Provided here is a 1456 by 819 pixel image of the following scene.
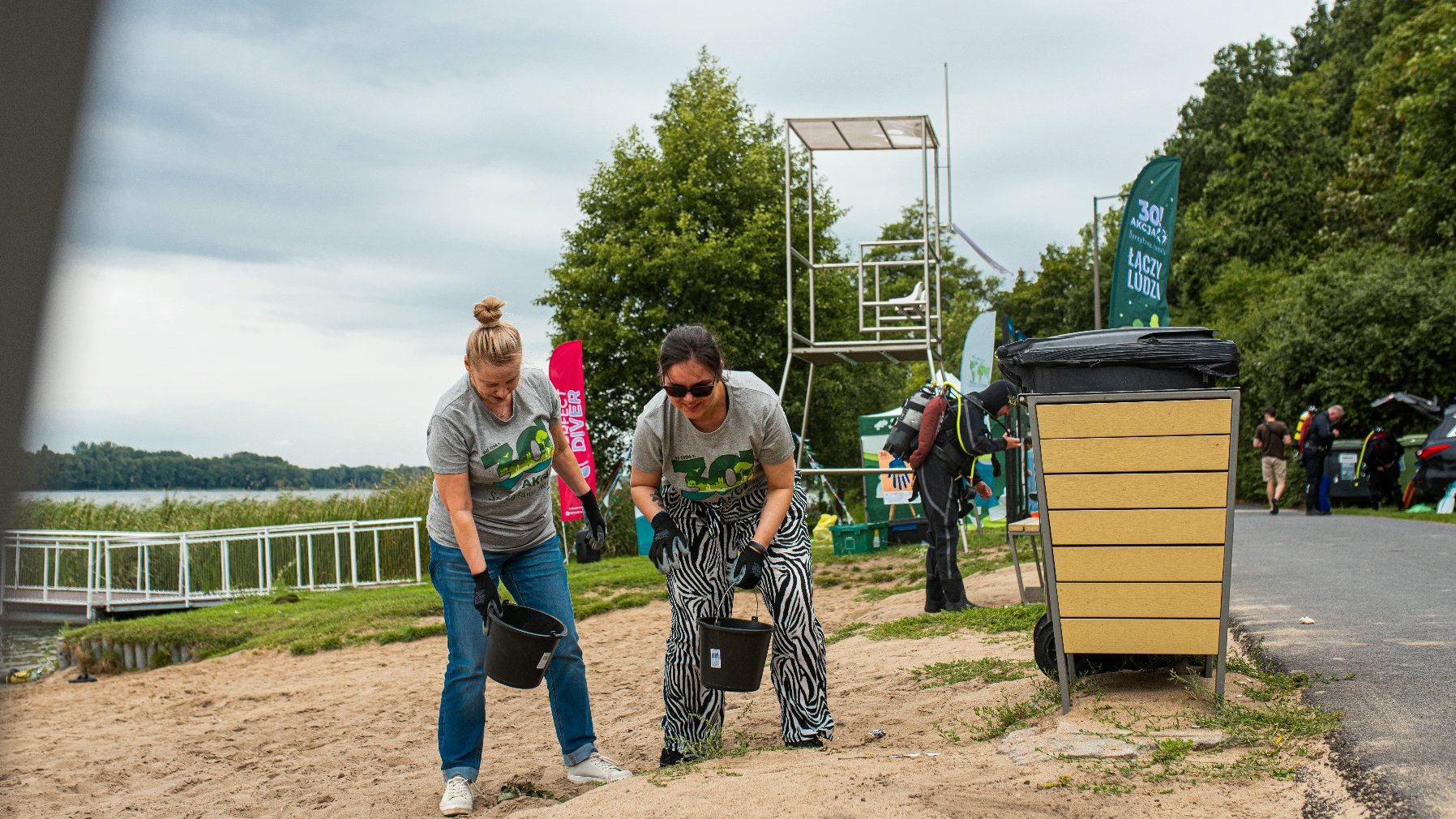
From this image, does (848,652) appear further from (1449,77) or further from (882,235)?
(882,235)

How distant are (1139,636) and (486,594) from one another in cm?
242

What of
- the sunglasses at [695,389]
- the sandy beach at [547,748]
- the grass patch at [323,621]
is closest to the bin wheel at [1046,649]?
the sandy beach at [547,748]

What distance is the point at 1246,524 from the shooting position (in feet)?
54.2

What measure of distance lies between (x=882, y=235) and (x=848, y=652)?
5909 centimetres

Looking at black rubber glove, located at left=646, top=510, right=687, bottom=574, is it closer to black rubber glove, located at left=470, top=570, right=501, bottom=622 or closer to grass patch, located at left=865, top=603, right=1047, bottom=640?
black rubber glove, located at left=470, top=570, right=501, bottom=622

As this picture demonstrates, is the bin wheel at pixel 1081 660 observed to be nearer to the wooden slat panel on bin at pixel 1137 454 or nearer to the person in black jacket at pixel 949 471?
the wooden slat panel on bin at pixel 1137 454

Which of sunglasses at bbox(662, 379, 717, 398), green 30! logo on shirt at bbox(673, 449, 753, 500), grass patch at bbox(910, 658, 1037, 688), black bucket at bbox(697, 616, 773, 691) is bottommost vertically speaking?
grass patch at bbox(910, 658, 1037, 688)

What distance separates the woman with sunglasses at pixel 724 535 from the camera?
4.52m

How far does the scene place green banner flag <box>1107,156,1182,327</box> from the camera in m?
8.81

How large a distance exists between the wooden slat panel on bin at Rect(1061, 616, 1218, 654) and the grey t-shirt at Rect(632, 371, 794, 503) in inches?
49.9

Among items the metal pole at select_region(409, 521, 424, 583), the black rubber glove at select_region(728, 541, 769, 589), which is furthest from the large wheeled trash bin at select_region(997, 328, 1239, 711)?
the metal pole at select_region(409, 521, 424, 583)

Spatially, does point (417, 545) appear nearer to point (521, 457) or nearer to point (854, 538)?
point (854, 538)

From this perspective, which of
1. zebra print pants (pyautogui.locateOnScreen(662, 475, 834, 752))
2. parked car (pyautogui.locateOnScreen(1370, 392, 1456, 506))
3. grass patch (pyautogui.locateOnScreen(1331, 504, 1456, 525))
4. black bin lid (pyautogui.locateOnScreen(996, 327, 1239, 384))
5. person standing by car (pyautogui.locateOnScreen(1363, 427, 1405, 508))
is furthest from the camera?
person standing by car (pyautogui.locateOnScreen(1363, 427, 1405, 508))

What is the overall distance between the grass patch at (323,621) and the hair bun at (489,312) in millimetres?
6855
